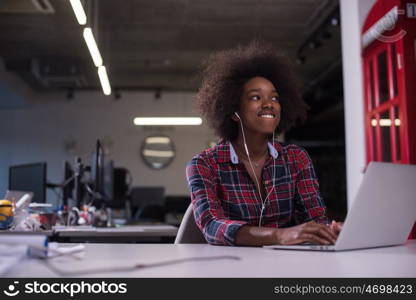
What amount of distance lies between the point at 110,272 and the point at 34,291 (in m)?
0.12

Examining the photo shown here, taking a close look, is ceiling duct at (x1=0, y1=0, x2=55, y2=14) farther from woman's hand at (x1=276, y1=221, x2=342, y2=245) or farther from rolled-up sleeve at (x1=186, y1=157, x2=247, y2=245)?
woman's hand at (x1=276, y1=221, x2=342, y2=245)

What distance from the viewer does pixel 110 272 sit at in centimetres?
76

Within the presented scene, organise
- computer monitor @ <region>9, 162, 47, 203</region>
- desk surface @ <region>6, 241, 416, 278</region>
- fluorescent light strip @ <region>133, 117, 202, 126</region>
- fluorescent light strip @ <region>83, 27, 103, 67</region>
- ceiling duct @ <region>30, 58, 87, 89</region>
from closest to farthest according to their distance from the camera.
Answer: desk surface @ <region>6, 241, 416, 278</region>
computer monitor @ <region>9, 162, 47, 203</region>
fluorescent light strip @ <region>83, 27, 103, 67</region>
ceiling duct @ <region>30, 58, 87, 89</region>
fluorescent light strip @ <region>133, 117, 202, 126</region>

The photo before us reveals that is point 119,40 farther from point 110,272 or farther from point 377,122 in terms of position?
point 110,272

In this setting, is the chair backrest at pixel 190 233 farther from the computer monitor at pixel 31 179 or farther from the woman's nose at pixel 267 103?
the computer monitor at pixel 31 179

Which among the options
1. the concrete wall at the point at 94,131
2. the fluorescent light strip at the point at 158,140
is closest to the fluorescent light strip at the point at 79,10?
the concrete wall at the point at 94,131

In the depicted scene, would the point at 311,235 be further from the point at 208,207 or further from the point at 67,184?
the point at 67,184

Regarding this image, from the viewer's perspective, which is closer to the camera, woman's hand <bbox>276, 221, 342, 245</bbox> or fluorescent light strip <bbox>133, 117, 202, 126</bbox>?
woman's hand <bbox>276, 221, 342, 245</bbox>

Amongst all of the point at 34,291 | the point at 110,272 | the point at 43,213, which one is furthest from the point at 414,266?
the point at 43,213

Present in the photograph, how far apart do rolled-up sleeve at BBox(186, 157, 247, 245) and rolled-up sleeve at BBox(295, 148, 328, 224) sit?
33 cm

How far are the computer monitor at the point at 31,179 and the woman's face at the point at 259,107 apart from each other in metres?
1.85

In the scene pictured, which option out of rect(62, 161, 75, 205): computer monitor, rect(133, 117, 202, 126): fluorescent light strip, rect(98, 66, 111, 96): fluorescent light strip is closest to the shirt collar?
rect(62, 161, 75, 205): computer monitor

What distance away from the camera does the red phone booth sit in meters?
3.66

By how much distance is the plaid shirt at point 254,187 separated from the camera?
1767 millimetres
